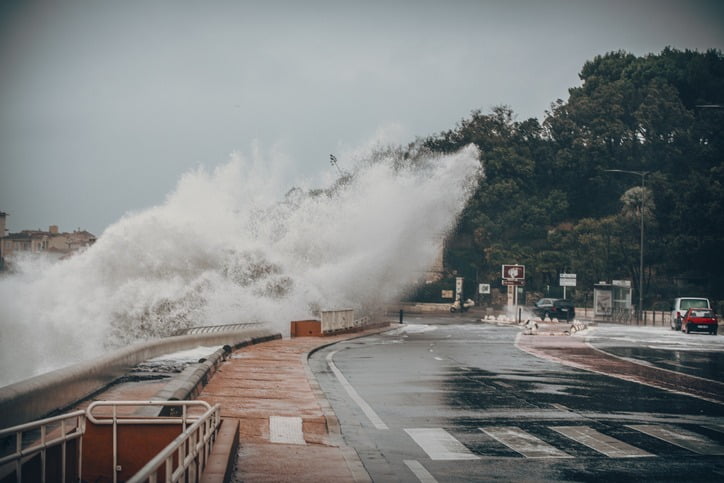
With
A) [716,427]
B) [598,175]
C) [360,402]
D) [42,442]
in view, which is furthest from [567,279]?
[42,442]

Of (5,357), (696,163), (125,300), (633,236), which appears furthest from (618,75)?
(5,357)

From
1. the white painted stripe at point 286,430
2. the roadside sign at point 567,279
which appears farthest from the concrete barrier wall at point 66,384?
the roadside sign at point 567,279

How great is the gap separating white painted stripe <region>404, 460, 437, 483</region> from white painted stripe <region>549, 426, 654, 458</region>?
2229 mm

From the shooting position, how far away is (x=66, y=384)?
13.2 metres

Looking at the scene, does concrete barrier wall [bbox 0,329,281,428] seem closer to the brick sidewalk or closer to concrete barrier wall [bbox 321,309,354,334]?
the brick sidewalk

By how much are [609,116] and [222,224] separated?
54.4 meters

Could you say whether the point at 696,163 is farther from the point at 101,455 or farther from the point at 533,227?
the point at 101,455

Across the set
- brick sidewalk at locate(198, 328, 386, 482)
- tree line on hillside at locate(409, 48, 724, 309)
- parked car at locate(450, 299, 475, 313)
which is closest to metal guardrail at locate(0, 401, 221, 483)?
brick sidewalk at locate(198, 328, 386, 482)

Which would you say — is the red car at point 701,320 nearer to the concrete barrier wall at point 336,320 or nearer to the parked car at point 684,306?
the parked car at point 684,306

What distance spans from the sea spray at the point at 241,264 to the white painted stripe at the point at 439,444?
26.0 meters

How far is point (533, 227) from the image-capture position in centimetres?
9125

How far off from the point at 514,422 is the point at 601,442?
1.84m

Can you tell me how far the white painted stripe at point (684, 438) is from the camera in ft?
35.2

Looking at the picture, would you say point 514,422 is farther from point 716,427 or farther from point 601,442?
point 716,427
